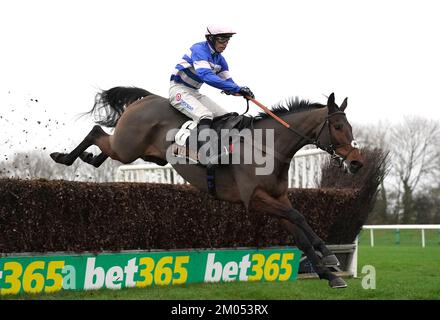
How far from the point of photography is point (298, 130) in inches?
256

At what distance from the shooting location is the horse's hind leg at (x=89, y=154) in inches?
293

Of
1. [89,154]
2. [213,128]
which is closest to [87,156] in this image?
[89,154]

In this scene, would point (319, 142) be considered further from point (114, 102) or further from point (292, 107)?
point (114, 102)

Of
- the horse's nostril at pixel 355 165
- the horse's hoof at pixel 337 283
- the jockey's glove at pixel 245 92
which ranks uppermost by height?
the jockey's glove at pixel 245 92

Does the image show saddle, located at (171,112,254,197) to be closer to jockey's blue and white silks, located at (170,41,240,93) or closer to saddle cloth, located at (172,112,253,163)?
saddle cloth, located at (172,112,253,163)

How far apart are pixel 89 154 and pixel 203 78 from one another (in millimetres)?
1817

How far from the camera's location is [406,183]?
114 feet

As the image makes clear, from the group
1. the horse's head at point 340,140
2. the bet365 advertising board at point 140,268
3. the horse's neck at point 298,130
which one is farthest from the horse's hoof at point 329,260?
the bet365 advertising board at point 140,268

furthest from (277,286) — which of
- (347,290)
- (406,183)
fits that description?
(406,183)

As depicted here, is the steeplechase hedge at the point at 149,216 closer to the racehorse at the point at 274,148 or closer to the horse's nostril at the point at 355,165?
the racehorse at the point at 274,148

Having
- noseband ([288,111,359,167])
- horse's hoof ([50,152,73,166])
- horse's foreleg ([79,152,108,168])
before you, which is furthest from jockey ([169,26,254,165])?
horse's hoof ([50,152,73,166])

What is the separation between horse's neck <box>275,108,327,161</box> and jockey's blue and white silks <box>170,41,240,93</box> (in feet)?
2.05

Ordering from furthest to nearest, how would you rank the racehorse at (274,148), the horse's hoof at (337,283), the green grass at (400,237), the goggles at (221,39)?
the green grass at (400,237)
the goggles at (221,39)
the racehorse at (274,148)
the horse's hoof at (337,283)
